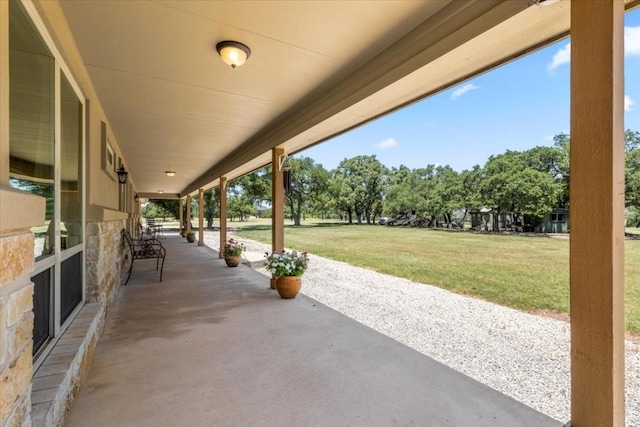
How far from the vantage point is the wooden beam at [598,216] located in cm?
125

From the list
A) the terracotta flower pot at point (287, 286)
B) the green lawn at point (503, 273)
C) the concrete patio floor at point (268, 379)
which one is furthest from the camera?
the green lawn at point (503, 273)

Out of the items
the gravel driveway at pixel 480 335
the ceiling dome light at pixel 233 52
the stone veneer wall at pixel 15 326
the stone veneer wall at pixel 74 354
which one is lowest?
the gravel driveway at pixel 480 335

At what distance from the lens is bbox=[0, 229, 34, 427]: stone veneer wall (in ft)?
3.24

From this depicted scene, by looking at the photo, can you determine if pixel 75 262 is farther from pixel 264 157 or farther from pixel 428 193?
A: pixel 428 193

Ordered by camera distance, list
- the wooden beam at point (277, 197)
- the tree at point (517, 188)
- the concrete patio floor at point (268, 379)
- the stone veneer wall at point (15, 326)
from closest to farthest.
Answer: the stone veneer wall at point (15, 326)
the concrete patio floor at point (268, 379)
the wooden beam at point (277, 197)
the tree at point (517, 188)

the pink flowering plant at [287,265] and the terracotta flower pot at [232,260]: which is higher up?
the pink flowering plant at [287,265]

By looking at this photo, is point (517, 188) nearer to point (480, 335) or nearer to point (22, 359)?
point (480, 335)

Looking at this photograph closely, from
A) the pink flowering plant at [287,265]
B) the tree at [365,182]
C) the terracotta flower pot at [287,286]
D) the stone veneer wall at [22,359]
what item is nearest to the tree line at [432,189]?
the tree at [365,182]

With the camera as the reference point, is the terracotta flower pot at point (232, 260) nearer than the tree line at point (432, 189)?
Yes

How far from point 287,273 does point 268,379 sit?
207 centimetres

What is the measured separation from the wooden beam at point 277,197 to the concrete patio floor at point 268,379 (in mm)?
1462

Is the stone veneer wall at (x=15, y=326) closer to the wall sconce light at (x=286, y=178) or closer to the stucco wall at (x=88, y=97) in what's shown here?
the stucco wall at (x=88, y=97)

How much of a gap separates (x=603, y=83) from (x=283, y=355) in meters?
2.60

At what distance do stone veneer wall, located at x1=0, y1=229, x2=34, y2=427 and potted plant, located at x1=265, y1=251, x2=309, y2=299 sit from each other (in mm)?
3000
